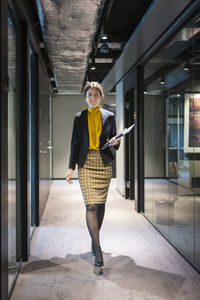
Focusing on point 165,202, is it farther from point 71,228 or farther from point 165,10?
point 165,10

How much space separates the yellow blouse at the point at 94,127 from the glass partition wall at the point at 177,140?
0.86m

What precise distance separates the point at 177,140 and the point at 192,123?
471mm

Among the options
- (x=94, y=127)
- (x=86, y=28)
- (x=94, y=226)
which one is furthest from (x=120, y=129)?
(x=94, y=226)

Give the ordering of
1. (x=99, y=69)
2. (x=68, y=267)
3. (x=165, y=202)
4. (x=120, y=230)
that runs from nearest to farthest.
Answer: (x=68, y=267)
(x=165, y=202)
(x=120, y=230)
(x=99, y=69)

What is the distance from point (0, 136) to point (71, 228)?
271 cm

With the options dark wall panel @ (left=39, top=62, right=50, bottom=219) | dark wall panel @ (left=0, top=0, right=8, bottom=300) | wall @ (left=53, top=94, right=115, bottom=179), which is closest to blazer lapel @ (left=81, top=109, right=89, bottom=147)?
dark wall panel @ (left=0, top=0, right=8, bottom=300)

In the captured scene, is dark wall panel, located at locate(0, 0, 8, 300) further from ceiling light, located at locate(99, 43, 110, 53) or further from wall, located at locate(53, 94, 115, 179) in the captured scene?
wall, located at locate(53, 94, 115, 179)

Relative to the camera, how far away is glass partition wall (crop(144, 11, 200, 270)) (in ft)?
9.48

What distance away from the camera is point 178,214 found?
3.33 metres

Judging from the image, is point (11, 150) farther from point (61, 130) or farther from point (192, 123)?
point (61, 130)

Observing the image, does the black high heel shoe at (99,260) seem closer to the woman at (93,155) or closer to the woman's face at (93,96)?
the woman at (93,155)

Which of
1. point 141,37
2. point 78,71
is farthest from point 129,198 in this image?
point 141,37

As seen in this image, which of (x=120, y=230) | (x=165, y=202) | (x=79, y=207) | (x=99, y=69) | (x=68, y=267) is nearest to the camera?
(x=68, y=267)

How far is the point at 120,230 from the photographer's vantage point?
4148mm
